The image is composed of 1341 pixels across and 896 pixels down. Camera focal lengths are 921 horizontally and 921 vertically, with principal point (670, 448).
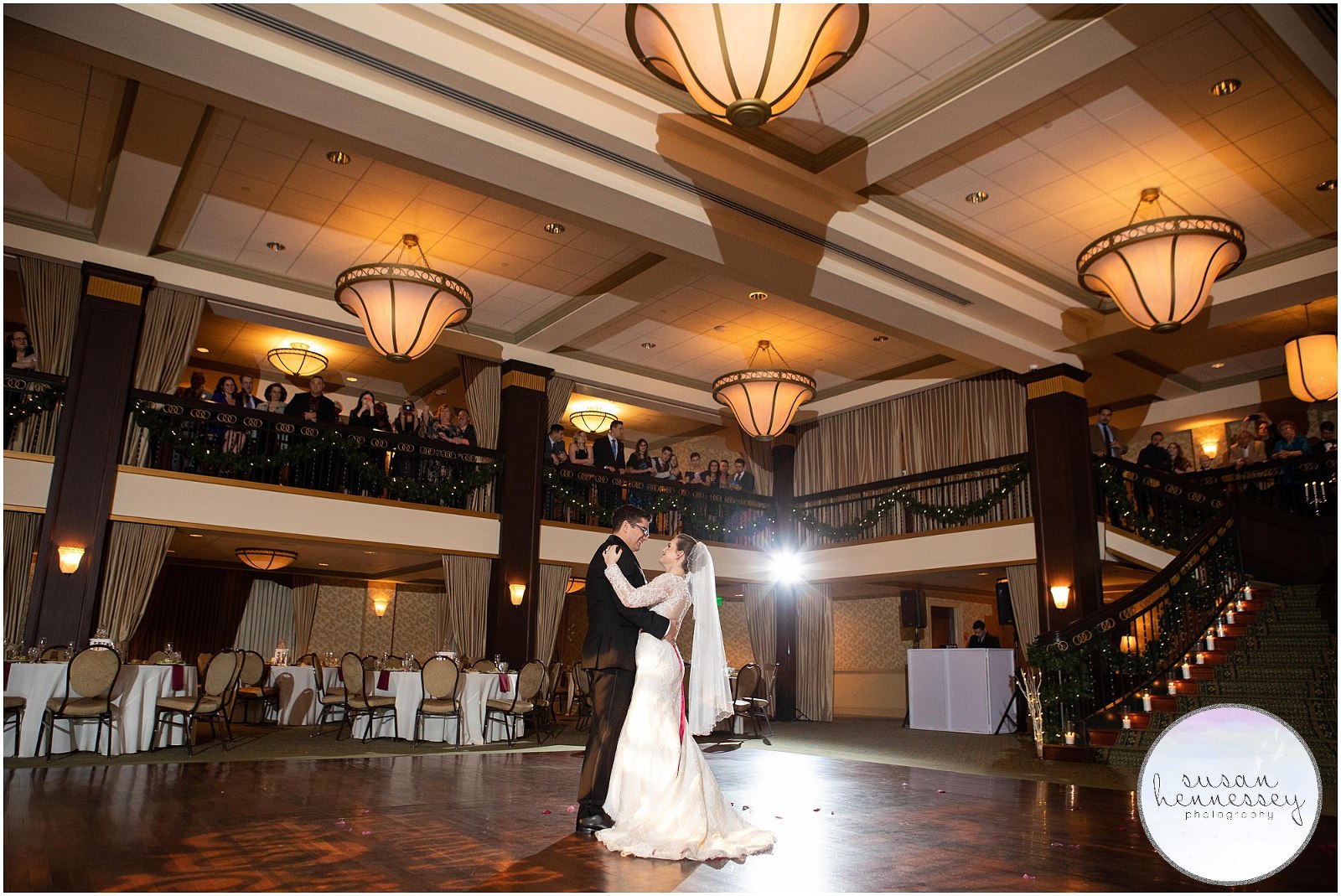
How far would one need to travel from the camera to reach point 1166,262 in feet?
24.6

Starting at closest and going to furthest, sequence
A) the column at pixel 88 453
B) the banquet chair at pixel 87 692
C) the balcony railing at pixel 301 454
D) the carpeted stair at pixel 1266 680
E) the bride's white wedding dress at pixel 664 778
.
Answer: the bride's white wedding dress at pixel 664 778
the banquet chair at pixel 87 692
the carpeted stair at pixel 1266 680
the column at pixel 88 453
the balcony railing at pixel 301 454

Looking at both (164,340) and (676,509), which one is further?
(676,509)

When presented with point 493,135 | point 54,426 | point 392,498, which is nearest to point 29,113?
point 54,426

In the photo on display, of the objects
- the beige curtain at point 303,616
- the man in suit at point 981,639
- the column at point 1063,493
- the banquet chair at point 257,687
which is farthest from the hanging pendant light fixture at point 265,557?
the column at point 1063,493

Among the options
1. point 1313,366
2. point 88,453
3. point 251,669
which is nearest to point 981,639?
point 1313,366

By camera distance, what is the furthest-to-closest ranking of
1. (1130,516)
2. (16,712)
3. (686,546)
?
(1130,516) → (16,712) → (686,546)

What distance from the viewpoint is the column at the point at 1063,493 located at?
10.4 meters

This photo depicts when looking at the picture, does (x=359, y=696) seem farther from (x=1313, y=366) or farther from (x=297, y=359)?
(x=1313, y=366)

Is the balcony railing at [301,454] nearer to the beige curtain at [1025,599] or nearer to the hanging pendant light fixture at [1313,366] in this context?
the beige curtain at [1025,599]

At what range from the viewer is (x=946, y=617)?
620 inches

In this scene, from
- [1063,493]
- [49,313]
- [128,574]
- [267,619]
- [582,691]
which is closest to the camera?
[128,574]

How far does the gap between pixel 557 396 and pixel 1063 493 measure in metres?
Result: 6.49

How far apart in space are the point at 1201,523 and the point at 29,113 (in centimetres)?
1319

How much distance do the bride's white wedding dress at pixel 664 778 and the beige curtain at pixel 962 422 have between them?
8.59 metres
